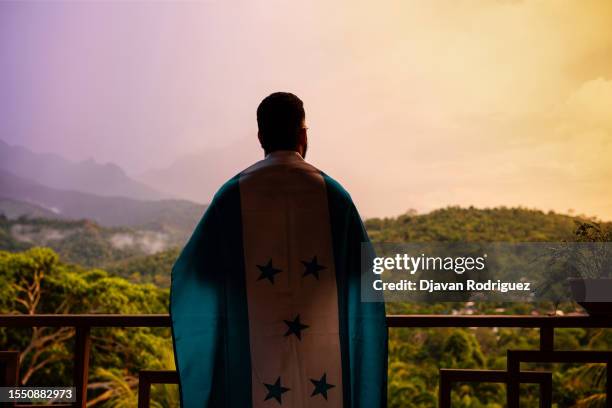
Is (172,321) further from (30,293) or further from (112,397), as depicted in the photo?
(30,293)

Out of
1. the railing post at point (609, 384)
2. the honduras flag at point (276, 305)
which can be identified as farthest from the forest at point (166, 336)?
the honduras flag at point (276, 305)

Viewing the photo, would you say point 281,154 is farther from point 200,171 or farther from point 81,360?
point 200,171

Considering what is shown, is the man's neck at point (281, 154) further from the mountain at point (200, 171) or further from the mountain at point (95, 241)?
the mountain at point (200, 171)

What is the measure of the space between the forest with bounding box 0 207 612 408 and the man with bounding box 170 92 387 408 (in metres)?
7.13

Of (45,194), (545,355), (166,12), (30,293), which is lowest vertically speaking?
(545,355)

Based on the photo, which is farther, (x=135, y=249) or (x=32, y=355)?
(x=135, y=249)

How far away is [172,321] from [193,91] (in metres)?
13.7

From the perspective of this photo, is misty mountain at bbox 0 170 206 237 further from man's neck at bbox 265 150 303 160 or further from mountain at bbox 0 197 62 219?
man's neck at bbox 265 150 303 160

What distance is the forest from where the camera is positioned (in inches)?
405

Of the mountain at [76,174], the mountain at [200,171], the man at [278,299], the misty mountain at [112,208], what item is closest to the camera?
the man at [278,299]

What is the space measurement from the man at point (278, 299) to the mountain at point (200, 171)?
13.6 metres

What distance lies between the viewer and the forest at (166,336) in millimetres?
10289

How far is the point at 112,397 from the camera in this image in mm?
10281

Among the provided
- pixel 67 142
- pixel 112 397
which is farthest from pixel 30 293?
pixel 67 142
